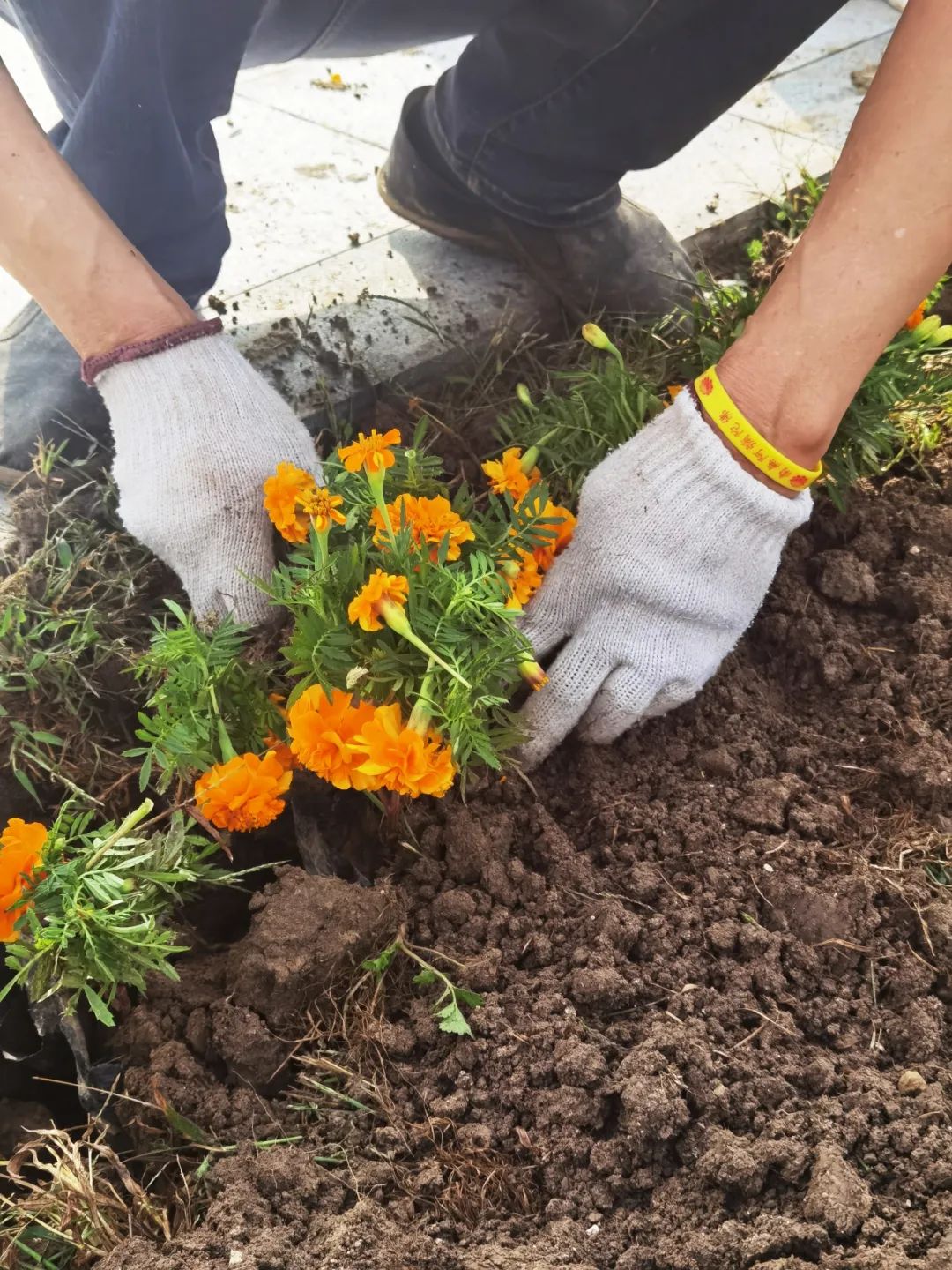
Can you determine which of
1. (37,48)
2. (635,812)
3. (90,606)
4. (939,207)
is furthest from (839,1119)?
(37,48)

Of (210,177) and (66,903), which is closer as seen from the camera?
(66,903)

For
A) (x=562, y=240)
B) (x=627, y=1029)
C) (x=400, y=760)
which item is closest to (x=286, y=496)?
(x=400, y=760)

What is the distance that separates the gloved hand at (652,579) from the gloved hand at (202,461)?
21.9 inches

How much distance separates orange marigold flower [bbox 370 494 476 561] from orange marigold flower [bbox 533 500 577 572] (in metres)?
0.19

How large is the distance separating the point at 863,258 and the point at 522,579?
82 cm

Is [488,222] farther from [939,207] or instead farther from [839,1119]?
[839,1119]

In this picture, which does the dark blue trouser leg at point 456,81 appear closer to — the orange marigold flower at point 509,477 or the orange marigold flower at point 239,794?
the orange marigold flower at point 509,477

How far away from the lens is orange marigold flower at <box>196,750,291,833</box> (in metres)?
1.47

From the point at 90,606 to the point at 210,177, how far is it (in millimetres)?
1370

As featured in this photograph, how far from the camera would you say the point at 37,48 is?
2.63 meters

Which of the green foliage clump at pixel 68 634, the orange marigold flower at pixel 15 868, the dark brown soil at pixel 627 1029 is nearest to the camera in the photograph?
the dark brown soil at pixel 627 1029

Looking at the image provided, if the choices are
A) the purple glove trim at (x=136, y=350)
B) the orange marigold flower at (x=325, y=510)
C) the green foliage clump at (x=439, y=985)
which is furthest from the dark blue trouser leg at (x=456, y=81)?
the green foliage clump at (x=439, y=985)

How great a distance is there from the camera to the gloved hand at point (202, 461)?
75.1 inches

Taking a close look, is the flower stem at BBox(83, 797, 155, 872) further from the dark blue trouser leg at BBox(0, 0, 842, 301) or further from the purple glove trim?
the dark blue trouser leg at BBox(0, 0, 842, 301)
